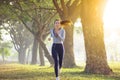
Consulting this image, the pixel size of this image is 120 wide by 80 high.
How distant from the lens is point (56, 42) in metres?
12.6

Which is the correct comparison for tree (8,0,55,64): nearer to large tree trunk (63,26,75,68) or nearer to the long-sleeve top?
large tree trunk (63,26,75,68)

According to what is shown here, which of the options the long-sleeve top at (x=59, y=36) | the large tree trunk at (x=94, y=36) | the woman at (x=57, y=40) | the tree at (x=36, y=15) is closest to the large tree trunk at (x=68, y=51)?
the tree at (x=36, y=15)

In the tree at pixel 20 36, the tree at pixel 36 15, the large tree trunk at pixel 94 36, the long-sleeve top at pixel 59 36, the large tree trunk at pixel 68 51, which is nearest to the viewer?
the long-sleeve top at pixel 59 36

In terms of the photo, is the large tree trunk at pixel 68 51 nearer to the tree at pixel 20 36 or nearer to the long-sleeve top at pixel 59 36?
the long-sleeve top at pixel 59 36

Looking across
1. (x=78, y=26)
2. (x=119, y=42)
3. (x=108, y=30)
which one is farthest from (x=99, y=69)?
(x=119, y=42)

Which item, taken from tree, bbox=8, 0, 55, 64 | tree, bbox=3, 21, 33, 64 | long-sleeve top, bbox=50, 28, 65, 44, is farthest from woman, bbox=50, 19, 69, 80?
tree, bbox=3, 21, 33, 64

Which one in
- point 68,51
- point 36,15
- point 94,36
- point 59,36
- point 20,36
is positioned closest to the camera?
point 59,36

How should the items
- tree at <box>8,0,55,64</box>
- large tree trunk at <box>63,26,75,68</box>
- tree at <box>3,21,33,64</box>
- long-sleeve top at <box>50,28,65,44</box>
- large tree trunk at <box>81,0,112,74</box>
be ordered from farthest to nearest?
tree at <box>3,21,33,64</box>
tree at <box>8,0,55,64</box>
large tree trunk at <box>63,26,75,68</box>
large tree trunk at <box>81,0,112,74</box>
long-sleeve top at <box>50,28,65,44</box>

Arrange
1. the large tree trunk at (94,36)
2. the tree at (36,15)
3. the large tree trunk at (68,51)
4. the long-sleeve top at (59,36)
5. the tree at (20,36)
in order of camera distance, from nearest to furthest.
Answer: the long-sleeve top at (59,36)
the large tree trunk at (94,36)
the large tree trunk at (68,51)
the tree at (36,15)
the tree at (20,36)

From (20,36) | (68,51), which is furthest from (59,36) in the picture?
→ (20,36)

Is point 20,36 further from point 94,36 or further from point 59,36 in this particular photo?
point 59,36

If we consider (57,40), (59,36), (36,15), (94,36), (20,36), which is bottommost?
(57,40)

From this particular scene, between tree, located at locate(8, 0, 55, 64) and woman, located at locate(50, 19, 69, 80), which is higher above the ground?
tree, located at locate(8, 0, 55, 64)

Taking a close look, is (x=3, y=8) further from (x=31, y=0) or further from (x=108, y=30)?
(x=108, y=30)
